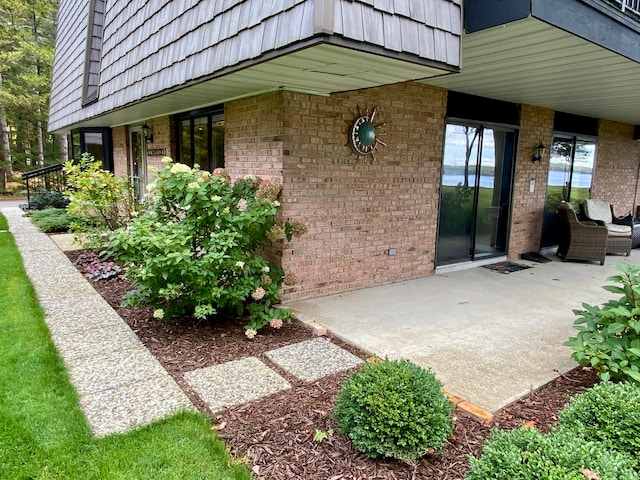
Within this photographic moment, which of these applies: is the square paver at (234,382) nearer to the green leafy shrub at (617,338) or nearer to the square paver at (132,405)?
the square paver at (132,405)

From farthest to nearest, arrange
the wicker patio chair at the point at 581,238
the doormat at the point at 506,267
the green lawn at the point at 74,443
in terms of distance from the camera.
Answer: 1. the wicker patio chair at the point at 581,238
2. the doormat at the point at 506,267
3. the green lawn at the point at 74,443

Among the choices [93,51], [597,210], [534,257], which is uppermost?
[93,51]

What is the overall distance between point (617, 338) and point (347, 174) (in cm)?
301

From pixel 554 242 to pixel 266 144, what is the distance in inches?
247

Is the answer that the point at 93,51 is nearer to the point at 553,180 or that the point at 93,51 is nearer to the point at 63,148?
the point at 553,180

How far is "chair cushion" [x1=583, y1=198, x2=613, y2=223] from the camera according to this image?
320 inches

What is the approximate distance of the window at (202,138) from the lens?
5.83 m

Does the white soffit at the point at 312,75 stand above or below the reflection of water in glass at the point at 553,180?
above

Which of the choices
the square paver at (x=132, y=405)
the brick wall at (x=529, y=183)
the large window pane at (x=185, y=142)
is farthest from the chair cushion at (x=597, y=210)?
the square paver at (x=132, y=405)

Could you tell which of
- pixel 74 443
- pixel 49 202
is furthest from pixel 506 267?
pixel 49 202

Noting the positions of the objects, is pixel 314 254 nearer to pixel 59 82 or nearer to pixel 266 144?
pixel 266 144

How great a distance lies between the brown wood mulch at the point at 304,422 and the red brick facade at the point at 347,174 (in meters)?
1.41

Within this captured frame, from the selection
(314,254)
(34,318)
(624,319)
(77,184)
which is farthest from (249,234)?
(77,184)

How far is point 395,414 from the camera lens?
6.92 feet
